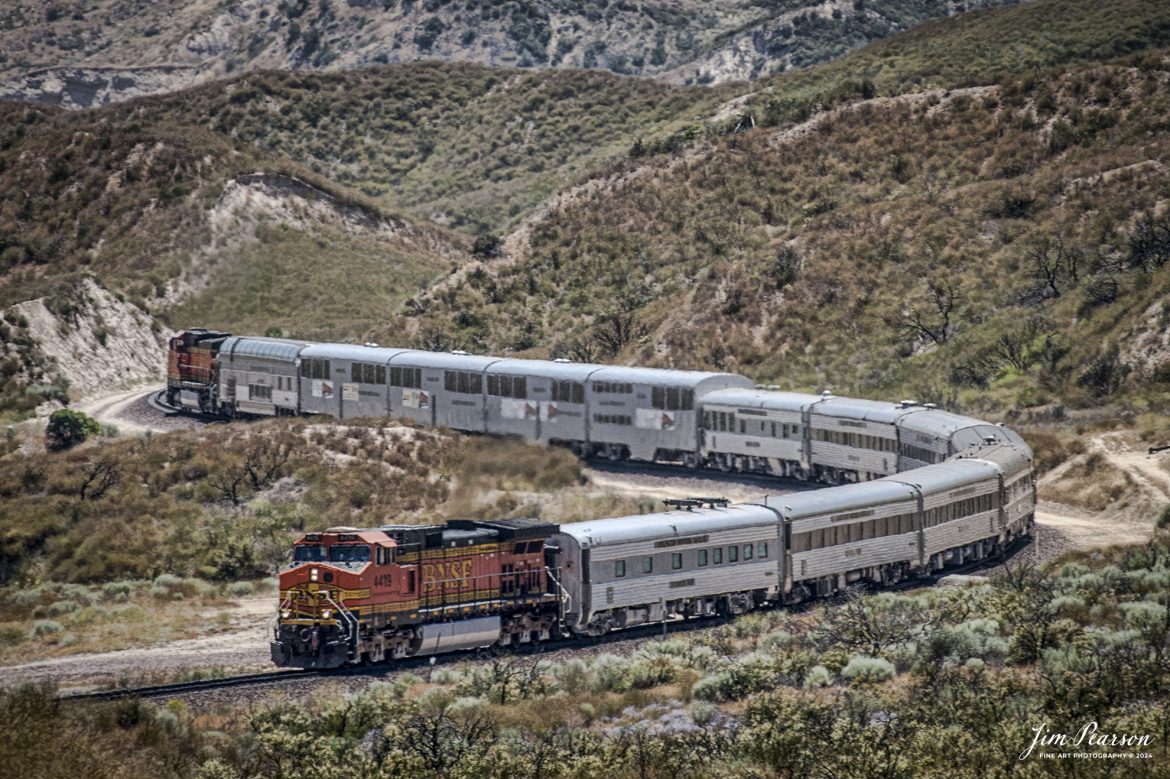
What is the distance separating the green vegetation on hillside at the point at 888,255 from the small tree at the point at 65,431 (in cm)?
2920

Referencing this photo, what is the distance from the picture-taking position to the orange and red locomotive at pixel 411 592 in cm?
3344

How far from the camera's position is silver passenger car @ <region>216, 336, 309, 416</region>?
73500 mm

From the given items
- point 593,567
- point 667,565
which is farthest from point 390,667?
point 667,565

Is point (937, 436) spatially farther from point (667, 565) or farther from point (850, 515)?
point (667, 565)

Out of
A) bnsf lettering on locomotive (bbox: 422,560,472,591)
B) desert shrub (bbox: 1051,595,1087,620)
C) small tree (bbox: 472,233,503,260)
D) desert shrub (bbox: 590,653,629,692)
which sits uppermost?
bnsf lettering on locomotive (bbox: 422,560,472,591)

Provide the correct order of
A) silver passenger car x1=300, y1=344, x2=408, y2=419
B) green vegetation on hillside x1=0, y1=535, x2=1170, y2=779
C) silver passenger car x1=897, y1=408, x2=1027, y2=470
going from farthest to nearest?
silver passenger car x1=300, y1=344, x2=408, y2=419
silver passenger car x1=897, y1=408, x2=1027, y2=470
green vegetation on hillside x1=0, y1=535, x2=1170, y2=779

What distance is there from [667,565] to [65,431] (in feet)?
129

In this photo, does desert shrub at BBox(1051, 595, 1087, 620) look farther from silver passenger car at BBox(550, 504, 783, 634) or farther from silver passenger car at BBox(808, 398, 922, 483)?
silver passenger car at BBox(808, 398, 922, 483)

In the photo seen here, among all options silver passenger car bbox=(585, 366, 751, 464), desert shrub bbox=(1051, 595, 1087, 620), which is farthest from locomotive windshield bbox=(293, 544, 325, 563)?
silver passenger car bbox=(585, 366, 751, 464)

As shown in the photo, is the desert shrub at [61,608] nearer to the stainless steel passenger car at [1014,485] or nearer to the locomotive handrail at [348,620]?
the locomotive handrail at [348,620]

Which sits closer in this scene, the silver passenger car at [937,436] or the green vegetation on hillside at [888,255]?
the silver passenger car at [937,436]

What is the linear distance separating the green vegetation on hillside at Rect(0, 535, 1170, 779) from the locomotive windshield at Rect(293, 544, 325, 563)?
3342 millimetres

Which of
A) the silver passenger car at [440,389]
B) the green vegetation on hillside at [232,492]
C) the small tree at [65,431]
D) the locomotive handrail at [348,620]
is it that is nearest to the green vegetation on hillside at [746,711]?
the locomotive handrail at [348,620]

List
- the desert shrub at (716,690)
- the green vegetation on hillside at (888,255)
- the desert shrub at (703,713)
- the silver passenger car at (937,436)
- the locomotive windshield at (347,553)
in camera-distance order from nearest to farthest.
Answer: the desert shrub at (703,713) → the desert shrub at (716,690) → the locomotive windshield at (347,553) → the silver passenger car at (937,436) → the green vegetation on hillside at (888,255)
